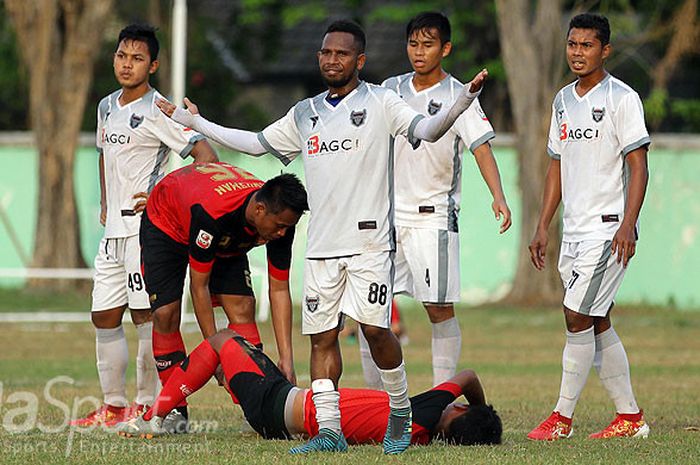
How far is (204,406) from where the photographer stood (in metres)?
A: 11.0

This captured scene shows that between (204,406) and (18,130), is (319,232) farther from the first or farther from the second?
(18,130)

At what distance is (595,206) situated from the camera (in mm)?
9203

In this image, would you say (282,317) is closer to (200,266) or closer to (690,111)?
(200,266)

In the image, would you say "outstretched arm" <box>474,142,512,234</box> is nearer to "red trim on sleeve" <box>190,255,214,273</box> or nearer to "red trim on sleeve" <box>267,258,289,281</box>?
"red trim on sleeve" <box>267,258,289,281</box>

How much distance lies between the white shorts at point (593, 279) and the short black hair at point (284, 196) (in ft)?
6.26

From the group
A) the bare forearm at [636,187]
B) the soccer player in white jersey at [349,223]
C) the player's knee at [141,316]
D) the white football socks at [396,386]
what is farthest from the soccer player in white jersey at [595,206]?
the player's knee at [141,316]

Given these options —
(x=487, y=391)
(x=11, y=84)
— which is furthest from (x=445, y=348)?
(x=11, y=84)

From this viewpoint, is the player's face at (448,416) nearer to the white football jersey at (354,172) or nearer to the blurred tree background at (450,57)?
the white football jersey at (354,172)

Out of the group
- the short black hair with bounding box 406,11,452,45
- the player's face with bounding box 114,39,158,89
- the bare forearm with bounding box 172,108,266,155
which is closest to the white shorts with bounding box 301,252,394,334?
the bare forearm with bounding box 172,108,266,155

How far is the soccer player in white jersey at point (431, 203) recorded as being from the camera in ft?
32.8

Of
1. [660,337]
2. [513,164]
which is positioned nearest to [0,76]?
[513,164]

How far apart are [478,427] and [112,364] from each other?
289cm

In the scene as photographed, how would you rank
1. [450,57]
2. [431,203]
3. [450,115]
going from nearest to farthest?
1. [450,115]
2. [431,203]
3. [450,57]

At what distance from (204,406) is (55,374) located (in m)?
3.55
